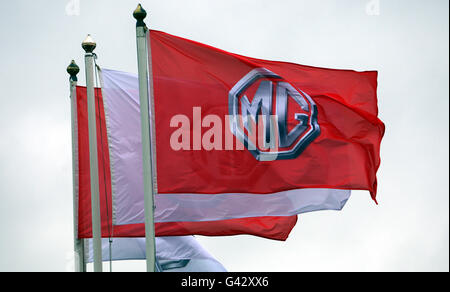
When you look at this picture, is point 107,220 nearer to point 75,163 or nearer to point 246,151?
point 75,163

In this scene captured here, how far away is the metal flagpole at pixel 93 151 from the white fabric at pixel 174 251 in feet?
11.4

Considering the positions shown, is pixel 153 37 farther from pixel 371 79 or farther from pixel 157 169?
pixel 371 79

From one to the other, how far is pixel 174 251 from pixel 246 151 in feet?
22.4

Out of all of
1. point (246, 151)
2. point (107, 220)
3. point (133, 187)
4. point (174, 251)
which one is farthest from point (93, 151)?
point (174, 251)

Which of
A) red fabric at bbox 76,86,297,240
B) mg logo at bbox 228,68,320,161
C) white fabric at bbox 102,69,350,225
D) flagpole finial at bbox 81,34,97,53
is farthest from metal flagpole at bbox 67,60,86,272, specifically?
mg logo at bbox 228,68,320,161

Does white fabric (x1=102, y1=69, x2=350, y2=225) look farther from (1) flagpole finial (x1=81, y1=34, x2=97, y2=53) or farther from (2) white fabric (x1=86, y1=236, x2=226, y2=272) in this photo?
(2) white fabric (x1=86, y1=236, x2=226, y2=272)

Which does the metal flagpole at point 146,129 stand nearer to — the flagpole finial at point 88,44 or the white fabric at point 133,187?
the white fabric at point 133,187

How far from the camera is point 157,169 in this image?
18.3m

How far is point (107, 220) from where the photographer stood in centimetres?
2089

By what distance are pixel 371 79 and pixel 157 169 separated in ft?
15.7

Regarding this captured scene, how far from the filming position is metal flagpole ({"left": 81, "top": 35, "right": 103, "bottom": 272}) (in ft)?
69.8

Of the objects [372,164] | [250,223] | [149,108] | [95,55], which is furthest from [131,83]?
[372,164]

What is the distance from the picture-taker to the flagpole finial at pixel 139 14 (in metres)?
18.2

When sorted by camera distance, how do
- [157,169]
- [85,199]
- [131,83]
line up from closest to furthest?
1. [157,169]
2. [131,83]
3. [85,199]
